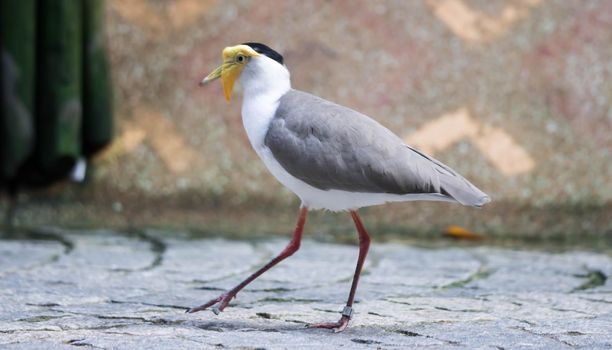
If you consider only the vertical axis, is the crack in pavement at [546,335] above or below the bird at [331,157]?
below

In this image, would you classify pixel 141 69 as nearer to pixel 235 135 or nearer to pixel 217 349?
pixel 235 135

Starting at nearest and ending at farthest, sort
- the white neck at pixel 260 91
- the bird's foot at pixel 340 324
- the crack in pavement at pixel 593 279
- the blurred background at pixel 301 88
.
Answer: the bird's foot at pixel 340 324
the white neck at pixel 260 91
the crack in pavement at pixel 593 279
the blurred background at pixel 301 88

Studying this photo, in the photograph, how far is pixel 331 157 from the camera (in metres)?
2.73

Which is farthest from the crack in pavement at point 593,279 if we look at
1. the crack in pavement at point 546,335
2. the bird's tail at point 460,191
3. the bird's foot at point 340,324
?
the bird's foot at point 340,324

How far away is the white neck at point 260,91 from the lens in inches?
112

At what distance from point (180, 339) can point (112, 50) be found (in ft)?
10.7

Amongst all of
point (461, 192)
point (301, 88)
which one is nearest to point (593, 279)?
point (461, 192)

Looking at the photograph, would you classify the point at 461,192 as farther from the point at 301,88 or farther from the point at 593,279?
the point at 301,88

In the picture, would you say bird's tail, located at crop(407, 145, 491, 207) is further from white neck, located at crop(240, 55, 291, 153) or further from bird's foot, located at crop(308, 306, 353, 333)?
white neck, located at crop(240, 55, 291, 153)

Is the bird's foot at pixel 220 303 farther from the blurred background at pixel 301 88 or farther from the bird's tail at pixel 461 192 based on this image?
the blurred background at pixel 301 88

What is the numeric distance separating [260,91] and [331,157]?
33cm

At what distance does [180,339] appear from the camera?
253 centimetres

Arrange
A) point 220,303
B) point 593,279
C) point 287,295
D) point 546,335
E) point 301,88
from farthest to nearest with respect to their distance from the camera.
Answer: point 301,88
point 593,279
point 287,295
point 220,303
point 546,335

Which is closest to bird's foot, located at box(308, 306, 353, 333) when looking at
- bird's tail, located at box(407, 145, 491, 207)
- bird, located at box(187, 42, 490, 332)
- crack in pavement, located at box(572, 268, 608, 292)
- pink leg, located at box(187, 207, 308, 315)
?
bird, located at box(187, 42, 490, 332)
